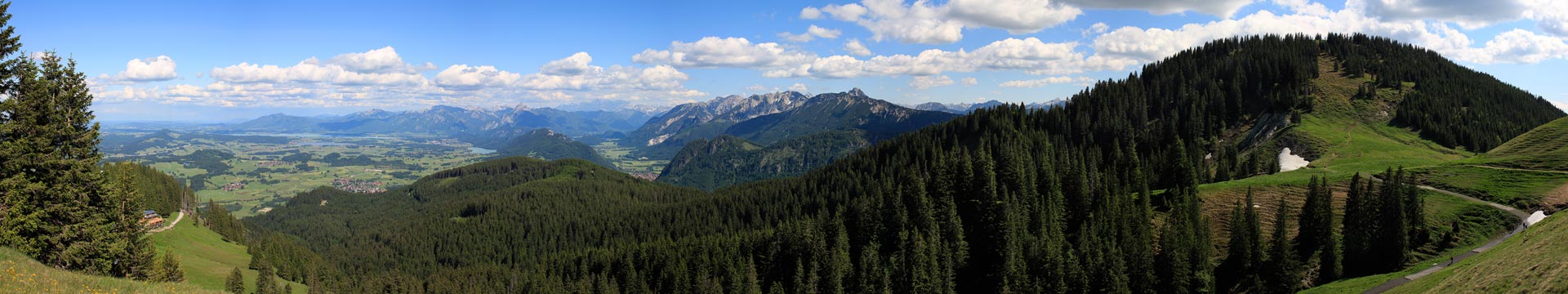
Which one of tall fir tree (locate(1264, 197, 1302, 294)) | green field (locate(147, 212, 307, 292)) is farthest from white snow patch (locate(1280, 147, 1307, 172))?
green field (locate(147, 212, 307, 292))

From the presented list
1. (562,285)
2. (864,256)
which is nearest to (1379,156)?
(864,256)

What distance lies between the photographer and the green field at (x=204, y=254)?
389ft

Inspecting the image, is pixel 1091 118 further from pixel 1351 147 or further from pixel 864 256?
pixel 864 256

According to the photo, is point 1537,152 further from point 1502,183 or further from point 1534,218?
point 1534,218

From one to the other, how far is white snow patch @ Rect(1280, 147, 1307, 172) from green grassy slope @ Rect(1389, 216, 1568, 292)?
5771 centimetres

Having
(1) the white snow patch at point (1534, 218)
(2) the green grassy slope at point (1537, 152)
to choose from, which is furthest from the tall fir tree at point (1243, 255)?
(2) the green grassy slope at point (1537, 152)

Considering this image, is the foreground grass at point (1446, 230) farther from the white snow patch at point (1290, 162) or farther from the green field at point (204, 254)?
the green field at point (204, 254)

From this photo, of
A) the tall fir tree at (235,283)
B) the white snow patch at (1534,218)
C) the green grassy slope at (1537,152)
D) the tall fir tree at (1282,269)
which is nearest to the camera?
the white snow patch at (1534,218)

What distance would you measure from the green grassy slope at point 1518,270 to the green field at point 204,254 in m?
158

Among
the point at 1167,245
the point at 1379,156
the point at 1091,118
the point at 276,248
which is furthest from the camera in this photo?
the point at 1091,118

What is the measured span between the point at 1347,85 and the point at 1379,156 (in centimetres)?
6363

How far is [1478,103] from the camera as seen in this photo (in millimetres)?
141625

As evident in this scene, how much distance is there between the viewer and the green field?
11869 cm

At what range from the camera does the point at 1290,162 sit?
114500mm
